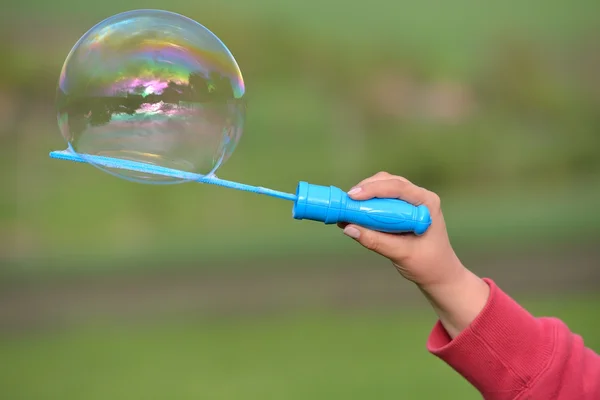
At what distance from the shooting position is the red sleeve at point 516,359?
2.11 feet

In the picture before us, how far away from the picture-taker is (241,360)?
1611mm

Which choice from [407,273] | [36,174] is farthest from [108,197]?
[407,273]

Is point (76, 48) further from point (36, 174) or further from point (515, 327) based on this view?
point (36, 174)

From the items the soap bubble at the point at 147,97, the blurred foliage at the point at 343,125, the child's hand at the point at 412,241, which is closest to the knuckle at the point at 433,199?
the child's hand at the point at 412,241

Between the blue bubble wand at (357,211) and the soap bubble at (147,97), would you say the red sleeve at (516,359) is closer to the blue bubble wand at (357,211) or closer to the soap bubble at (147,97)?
the blue bubble wand at (357,211)

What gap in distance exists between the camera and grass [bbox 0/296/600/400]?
153 centimetres

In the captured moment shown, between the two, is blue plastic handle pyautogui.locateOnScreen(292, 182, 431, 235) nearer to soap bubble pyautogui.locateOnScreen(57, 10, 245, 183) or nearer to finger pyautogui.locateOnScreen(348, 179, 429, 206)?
finger pyautogui.locateOnScreen(348, 179, 429, 206)

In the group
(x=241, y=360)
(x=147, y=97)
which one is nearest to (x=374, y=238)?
(x=147, y=97)

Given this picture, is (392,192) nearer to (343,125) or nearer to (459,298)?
(459,298)

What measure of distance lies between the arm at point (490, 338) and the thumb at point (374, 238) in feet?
0.04

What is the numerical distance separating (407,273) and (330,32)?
134cm

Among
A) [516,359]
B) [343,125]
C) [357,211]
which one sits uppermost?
[343,125]

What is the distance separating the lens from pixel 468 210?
192 cm

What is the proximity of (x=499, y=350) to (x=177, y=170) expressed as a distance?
31 centimetres
